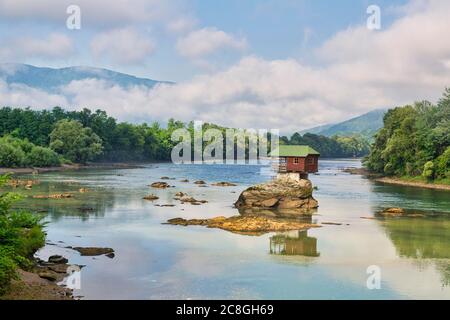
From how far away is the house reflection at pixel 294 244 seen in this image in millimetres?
41216

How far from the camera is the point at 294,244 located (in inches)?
1748

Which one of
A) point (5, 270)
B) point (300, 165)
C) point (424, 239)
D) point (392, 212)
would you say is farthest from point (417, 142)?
point (5, 270)

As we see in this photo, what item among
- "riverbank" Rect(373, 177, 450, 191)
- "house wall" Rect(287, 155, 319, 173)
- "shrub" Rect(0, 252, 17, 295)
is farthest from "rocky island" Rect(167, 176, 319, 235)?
"riverbank" Rect(373, 177, 450, 191)

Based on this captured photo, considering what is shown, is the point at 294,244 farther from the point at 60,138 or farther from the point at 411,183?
the point at 60,138

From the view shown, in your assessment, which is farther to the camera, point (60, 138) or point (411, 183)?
point (60, 138)

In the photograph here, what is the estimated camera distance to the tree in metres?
153

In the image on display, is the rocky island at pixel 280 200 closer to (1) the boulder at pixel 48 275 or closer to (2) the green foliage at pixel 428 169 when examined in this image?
(1) the boulder at pixel 48 275

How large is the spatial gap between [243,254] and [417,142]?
84.3 meters

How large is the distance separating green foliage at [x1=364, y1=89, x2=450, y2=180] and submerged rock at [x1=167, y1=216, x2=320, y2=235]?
196 ft

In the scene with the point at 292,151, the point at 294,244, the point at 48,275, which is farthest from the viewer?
the point at 292,151

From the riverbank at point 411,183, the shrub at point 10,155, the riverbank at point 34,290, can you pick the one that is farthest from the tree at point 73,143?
the riverbank at point 34,290

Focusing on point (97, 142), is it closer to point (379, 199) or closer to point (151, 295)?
point (379, 199)

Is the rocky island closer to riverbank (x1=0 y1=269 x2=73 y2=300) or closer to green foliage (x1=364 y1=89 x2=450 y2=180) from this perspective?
riverbank (x1=0 y1=269 x2=73 y2=300)
